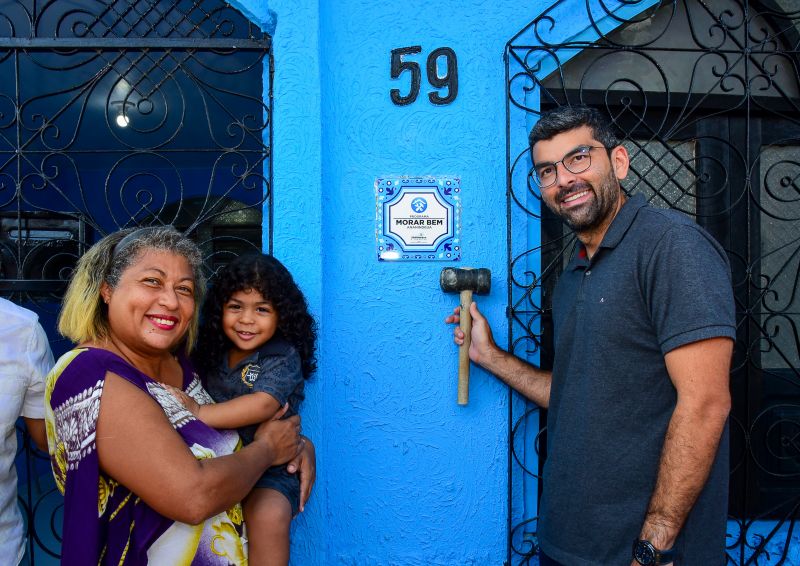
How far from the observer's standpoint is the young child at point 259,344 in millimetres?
2010

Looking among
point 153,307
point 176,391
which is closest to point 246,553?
point 176,391

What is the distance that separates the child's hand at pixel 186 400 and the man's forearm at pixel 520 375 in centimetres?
122

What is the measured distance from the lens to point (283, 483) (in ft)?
6.61

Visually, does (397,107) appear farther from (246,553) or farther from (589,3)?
(246,553)

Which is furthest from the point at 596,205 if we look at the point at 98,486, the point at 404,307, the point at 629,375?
the point at 98,486

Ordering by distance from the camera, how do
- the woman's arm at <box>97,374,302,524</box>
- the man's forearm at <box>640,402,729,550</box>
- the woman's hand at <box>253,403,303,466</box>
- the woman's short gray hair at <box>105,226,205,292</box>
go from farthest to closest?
the woman's hand at <box>253,403,303,466</box>
the woman's short gray hair at <box>105,226,205,292</box>
the man's forearm at <box>640,402,729,550</box>
the woman's arm at <box>97,374,302,524</box>

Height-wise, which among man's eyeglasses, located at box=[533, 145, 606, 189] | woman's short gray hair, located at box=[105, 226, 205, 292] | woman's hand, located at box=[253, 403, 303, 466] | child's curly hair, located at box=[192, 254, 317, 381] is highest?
man's eyeglasses, located at box=[533, 145, 606, 189]

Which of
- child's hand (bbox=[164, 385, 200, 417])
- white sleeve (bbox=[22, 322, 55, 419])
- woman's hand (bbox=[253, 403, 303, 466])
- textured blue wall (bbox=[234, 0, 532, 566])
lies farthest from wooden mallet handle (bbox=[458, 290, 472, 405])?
white sleeve (bbox=[22, 322, 55, 419])

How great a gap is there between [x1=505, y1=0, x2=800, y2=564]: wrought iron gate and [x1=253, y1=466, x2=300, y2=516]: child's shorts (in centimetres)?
102

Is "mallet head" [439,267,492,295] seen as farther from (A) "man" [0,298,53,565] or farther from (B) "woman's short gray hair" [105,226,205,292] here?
(A) "man" [0,298,53,565]

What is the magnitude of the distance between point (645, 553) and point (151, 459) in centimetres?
140

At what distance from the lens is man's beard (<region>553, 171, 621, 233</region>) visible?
74.3 inches

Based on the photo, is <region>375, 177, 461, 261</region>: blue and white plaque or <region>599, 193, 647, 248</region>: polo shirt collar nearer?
<region>599, 193, 647, 248</region>: polo shirt collar

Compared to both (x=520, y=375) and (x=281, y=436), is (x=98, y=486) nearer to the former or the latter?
(x=281, y=436)
